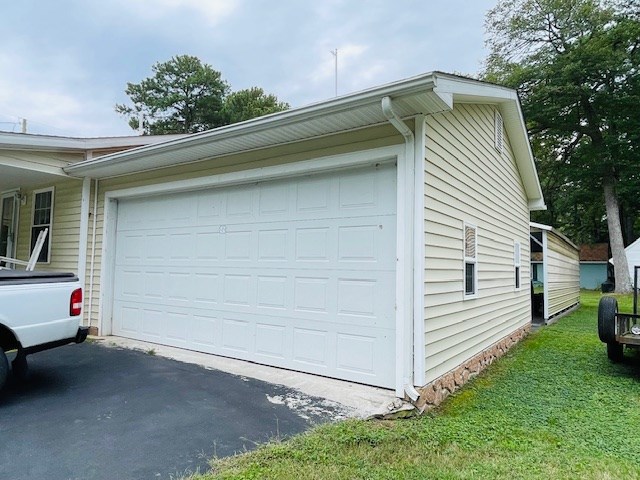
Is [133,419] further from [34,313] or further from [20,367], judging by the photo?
[20,367]

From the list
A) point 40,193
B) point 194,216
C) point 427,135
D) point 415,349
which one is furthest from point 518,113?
point 40,193

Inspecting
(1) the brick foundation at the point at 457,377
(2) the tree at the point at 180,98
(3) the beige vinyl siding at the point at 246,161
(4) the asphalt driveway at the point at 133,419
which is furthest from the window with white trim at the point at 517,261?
(2) the tree at the point at 180,98

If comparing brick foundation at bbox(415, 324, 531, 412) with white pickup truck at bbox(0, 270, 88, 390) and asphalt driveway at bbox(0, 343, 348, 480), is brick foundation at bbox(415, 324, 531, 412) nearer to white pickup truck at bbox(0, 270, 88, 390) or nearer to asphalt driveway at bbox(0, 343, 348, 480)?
asphalt driveway at bbox(0, 343, 348, 480)

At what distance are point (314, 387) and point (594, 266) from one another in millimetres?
31737

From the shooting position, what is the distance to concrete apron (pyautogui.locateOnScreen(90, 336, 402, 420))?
12.0 feet

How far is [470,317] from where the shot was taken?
17.6 ft

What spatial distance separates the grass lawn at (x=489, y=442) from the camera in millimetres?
2730

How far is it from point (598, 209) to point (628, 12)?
1276 cm

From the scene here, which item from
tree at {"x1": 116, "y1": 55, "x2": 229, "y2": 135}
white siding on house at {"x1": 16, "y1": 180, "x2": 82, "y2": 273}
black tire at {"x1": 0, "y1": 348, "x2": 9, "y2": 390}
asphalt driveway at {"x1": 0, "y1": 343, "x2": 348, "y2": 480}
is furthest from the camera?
tree at {"x1": 116, "y1": 55, "x2": 229, "y2": 135}

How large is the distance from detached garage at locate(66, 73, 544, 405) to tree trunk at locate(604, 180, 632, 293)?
17.5 m

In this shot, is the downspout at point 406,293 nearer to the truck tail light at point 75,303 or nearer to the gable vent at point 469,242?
the gable vent at point 469,242

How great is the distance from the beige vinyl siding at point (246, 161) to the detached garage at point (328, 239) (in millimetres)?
19

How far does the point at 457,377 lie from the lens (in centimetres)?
479

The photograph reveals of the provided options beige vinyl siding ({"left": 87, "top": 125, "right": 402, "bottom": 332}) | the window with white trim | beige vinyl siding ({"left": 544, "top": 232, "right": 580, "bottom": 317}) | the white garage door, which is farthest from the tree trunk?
beige vinyl siding ({"left": 87, "top": 125, "right": 402, "bottom": 332})
